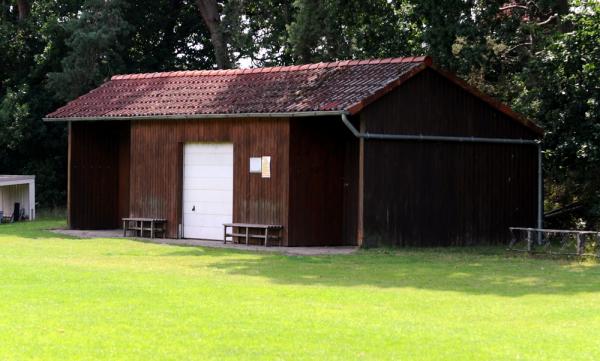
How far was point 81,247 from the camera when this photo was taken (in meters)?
24.1

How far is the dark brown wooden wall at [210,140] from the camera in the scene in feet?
83.0

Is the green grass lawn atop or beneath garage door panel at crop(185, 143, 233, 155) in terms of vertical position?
beneath

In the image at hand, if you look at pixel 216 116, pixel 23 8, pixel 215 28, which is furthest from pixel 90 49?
pixel 216 116

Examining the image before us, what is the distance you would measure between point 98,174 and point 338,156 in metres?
8.43

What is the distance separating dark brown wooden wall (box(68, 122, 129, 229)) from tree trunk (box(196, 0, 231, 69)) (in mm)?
10905

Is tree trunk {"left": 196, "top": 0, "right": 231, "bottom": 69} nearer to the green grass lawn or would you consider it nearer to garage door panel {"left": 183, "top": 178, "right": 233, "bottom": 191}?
garage door panel {"left": 183, "top": 178, "right": 233, "bottom": 191}

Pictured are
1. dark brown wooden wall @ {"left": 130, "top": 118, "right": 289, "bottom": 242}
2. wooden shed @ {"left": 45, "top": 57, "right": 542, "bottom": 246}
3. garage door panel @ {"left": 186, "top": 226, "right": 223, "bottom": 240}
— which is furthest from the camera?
garage door panel @ {"left": 186, "top": 226, "right": 223, "bottom": 240}

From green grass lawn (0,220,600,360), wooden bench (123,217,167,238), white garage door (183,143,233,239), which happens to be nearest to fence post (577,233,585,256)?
green grass lawn (0,220,600,360)

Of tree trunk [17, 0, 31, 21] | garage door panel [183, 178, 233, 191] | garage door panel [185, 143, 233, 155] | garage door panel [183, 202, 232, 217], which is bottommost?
garage door panel [183, 202, 232, 217]

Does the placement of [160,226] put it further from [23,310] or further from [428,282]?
[23,310]

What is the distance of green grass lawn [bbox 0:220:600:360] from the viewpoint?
1094cm

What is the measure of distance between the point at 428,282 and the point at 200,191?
1098 centimetres

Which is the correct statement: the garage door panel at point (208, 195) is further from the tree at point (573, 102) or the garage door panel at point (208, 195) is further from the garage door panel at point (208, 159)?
the tree at point (573, 102)

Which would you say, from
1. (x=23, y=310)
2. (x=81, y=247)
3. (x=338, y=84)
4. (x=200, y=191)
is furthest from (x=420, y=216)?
(x=23, y=310)
